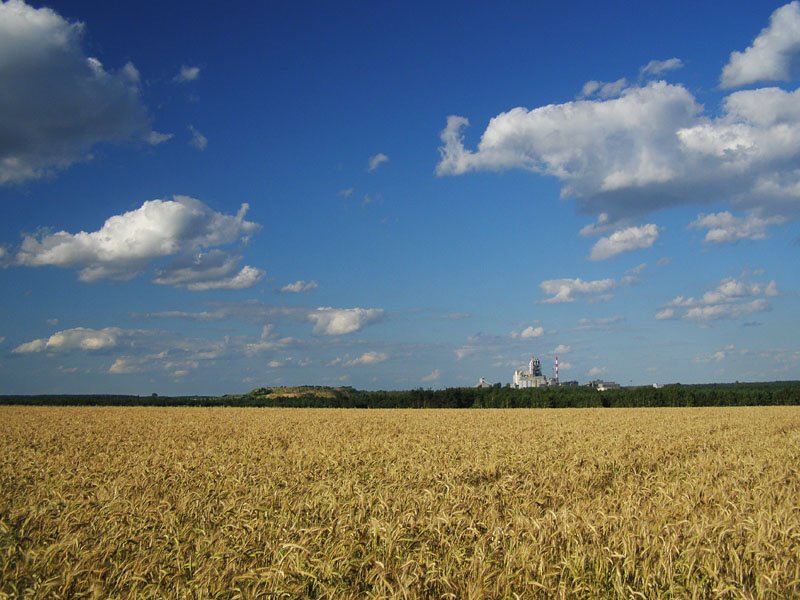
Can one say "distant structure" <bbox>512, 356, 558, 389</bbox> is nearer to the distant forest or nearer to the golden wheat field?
the distant forest

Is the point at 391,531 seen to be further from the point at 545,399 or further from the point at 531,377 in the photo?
the point at 531,377

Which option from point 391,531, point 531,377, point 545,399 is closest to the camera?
point 391,531

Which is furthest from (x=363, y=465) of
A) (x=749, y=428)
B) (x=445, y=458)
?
(x=749, y=428)

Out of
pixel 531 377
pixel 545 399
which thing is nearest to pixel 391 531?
pixel 545 399

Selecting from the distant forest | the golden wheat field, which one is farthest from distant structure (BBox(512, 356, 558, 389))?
the golden wheat field

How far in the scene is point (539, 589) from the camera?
5.22m

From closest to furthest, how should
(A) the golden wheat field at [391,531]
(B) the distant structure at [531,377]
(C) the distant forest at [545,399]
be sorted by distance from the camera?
(A) the golden wheat field at [391,531] → (C) the distant forest at [545,399] → (B) the distant structure at [531,377]

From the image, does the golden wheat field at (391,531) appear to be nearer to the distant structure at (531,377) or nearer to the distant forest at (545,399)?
the distant forest at (545,399)

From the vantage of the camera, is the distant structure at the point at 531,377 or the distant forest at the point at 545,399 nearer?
the distant forest at the point at 545,399

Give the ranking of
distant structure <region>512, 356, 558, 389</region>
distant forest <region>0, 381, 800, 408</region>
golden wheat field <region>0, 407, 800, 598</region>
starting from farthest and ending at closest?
distant structure <region>512, 356, 558, 389</region>, distant forest <region>0, 381, 800, 408</region>, golden wheat field <region>0, 407, 800, 598</region>

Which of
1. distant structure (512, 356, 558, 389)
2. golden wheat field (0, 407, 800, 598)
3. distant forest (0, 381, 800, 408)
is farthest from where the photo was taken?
distant structure (512, 356, 558, 389)

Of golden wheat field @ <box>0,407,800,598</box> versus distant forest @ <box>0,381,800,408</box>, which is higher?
golden wheat field @ <box>0,407,800,598</box>

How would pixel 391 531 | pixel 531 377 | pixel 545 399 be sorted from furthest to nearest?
pixel 531 377 < pixel 545 399 < pixel 391 531

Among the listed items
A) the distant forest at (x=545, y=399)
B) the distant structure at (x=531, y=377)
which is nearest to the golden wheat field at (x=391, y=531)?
the distant forest at (x=545, y=399)
